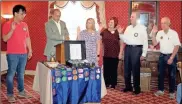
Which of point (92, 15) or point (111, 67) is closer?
point (111, 67)

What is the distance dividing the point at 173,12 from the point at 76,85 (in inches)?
136

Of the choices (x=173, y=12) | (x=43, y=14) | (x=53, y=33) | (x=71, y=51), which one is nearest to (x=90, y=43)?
(x=53, y=33)

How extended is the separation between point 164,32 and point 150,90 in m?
1.05

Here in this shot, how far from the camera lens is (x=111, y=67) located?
16.0 ft

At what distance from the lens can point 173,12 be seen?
5.68 metres

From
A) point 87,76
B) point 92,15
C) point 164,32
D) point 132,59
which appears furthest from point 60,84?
point 92,15

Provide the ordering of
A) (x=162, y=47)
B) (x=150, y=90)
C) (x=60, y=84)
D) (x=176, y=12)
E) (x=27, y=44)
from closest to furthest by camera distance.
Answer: (x=60, y=84) < (x=27, y=44) < (x=162, y=47) < (x=150, y=90) < (x=176, y=12)

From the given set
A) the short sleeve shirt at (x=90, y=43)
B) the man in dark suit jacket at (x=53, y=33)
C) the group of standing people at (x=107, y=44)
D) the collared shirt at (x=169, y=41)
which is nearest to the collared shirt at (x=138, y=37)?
the group of standing people at (x=107, y=44)

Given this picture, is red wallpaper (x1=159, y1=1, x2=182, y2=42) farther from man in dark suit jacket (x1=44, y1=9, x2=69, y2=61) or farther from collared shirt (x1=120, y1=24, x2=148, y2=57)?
man in dark suit jacket (x1=44, y1=9, x2=69, y2=61)

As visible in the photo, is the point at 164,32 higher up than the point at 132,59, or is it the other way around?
the point at 164,32

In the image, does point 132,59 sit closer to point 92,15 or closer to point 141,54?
point 141,54

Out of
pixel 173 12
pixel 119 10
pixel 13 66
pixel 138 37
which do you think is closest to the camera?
pixel 13 66

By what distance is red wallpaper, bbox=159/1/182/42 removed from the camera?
568 cm

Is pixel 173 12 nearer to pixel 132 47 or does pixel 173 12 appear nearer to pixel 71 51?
pixel 132 47
